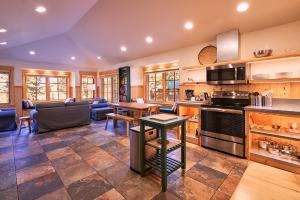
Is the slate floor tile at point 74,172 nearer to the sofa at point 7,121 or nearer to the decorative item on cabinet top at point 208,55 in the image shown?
the decorative item on cabinet top at point 208,55

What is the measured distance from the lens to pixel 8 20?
9.29 feet

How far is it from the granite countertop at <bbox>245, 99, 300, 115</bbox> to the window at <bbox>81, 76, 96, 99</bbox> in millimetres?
7354

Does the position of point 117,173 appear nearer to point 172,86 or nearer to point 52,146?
point 52,146

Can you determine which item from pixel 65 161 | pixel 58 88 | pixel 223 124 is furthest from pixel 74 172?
pixel 58 88

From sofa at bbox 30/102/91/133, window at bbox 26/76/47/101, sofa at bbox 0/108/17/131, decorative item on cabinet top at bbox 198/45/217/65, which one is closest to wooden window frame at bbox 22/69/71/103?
window at bbox 26/76/47/101

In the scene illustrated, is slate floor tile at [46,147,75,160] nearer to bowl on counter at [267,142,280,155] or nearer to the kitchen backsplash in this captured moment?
the kitchen backsplash

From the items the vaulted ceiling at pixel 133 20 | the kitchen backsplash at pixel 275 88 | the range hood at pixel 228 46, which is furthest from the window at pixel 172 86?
the range hood at pixel 228 46

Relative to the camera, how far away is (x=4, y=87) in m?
6.14

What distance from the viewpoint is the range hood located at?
10.5 feet

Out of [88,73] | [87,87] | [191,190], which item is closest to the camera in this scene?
[191,190]

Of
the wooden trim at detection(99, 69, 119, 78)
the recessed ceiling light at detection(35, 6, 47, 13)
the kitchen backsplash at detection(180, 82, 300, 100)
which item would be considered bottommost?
the kitchen backsplash at detection(180, 82, 300, 100)

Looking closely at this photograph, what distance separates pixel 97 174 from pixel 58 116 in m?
3.12

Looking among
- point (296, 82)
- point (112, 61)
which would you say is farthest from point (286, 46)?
point (112, 61)

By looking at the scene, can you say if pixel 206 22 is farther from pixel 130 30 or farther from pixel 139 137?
pixel 139 137
